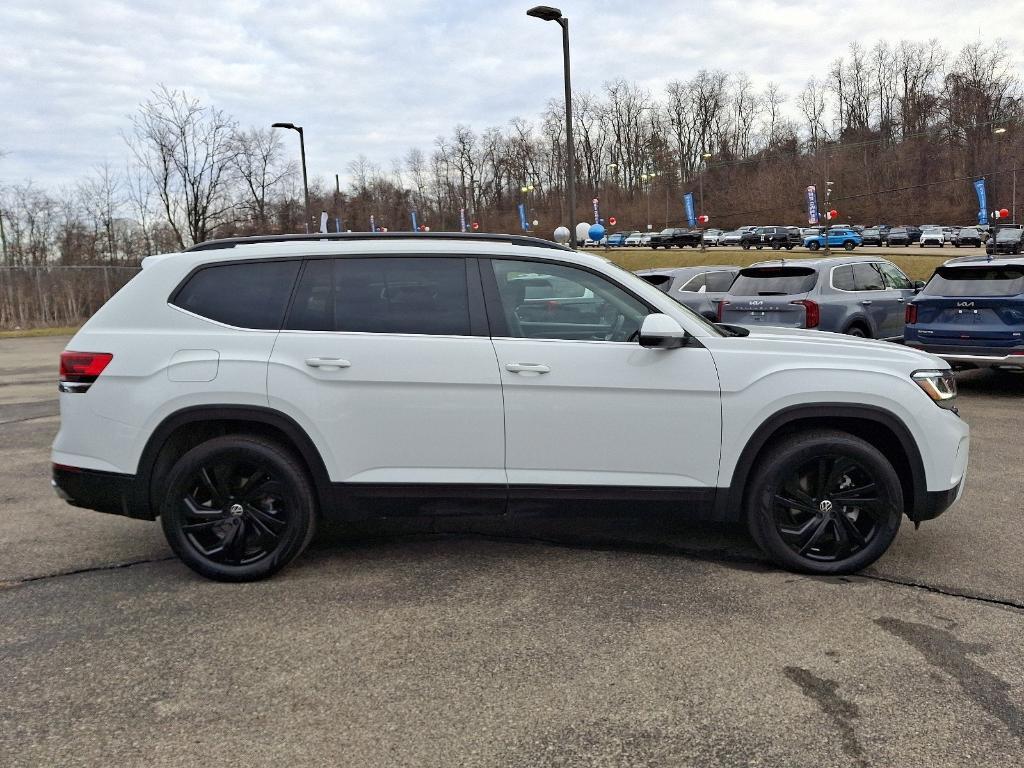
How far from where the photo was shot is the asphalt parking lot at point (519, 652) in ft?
9.01

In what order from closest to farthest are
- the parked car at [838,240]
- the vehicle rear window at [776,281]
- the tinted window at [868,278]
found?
the vehicle rear window at [776,281] → the tinted window at [868,278] → the parked car at [838,240]

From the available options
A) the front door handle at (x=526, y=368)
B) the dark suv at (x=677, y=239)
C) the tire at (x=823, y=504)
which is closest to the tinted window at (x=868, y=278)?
the tire at (x=823, y=504)

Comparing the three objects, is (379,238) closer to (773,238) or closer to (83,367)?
(83,367)

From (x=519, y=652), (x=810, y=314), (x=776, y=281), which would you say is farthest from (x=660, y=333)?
(x=776, y=281)

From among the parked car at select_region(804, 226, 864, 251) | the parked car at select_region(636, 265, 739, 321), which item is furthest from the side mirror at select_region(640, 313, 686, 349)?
the parked car at select_region(804, 226, 864, 251)

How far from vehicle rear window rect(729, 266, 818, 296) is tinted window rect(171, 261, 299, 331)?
828 cm

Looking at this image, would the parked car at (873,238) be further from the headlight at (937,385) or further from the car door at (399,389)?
the car door at (399,389)

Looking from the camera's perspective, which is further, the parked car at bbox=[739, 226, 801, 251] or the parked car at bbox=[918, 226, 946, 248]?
the parked car at bbox=[739, 226, 801, 251]

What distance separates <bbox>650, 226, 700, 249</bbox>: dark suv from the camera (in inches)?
2549

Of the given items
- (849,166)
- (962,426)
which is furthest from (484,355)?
(849,166)

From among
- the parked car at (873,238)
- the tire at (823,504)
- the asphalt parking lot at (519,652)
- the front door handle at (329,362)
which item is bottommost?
the asphalt parking lot at (519,652)

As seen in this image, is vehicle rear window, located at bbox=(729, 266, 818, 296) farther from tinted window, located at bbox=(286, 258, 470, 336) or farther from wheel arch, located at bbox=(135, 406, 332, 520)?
wheel arch, located at bbox=(135, 406, 332, 520)

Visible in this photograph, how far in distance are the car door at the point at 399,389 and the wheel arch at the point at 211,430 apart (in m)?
0.06

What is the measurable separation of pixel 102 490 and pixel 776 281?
9338 mm
